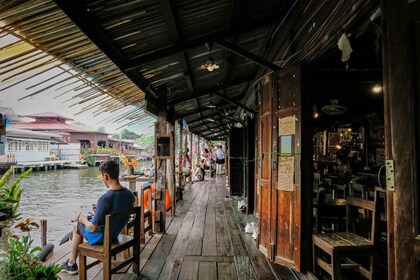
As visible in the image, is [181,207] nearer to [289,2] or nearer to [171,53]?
[171,53]

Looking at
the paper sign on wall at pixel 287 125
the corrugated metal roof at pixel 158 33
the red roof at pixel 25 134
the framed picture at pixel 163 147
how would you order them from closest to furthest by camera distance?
the corrugated metal roof at pixel 158 33 < the paper sign on wall at pixel 287 125 < the framed picture at pixel 163 147 < the red roof at pixel 25 134

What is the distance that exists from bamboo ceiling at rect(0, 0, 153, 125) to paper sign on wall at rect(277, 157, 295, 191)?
7.51ft

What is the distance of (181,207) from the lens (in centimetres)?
699

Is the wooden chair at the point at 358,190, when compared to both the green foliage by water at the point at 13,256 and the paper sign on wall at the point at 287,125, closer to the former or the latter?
the paper sign on wall at the point at 287,125

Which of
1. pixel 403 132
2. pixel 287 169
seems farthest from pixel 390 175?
pixel 287 169

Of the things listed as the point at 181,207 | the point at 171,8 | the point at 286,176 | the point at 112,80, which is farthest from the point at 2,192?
the point at 181,207

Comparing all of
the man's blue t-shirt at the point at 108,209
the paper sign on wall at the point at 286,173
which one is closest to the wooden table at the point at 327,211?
the paper sign on wall at the point at 286,173

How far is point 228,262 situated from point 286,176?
4.37 feet

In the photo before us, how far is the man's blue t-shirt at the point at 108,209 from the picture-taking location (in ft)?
8.74

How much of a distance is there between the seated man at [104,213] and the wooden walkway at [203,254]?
1.52ft

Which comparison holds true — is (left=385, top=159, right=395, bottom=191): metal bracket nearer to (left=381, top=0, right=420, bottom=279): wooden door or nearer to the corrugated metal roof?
(left=381, top=0, right=420, bottom=279): wooden door

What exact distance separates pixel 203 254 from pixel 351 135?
676 centimetres

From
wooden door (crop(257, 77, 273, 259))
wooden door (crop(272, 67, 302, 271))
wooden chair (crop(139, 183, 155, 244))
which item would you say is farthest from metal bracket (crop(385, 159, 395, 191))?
wooden chair (crop(139, 183, 155, 244))

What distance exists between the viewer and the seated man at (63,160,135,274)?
2664mm
